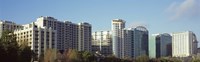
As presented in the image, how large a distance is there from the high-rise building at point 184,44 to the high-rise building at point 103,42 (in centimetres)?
2581

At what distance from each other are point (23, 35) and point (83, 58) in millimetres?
12257

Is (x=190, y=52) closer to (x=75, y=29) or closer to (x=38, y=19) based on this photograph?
(x=75, y=29)

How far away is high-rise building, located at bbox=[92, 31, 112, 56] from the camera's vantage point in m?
79.3

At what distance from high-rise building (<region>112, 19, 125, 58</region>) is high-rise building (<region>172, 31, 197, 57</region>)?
25678 mm

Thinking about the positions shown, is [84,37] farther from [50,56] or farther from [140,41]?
[50,56]

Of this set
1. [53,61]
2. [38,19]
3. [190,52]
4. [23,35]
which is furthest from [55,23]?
[190,52]

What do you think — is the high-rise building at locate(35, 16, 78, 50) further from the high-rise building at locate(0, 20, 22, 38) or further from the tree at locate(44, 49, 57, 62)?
the tree at locate(44, 49, 57, 62)

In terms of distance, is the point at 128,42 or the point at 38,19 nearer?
the point at 38,19

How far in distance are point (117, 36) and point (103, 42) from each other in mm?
3472

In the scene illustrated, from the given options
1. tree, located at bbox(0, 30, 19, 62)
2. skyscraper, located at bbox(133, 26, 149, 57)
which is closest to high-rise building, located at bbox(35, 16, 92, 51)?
skyscraper, located at bbox(133, 26, 149, 57)

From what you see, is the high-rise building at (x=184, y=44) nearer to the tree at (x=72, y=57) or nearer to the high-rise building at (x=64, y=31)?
the high-rise building at (x=64, y=31)

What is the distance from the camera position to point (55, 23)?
64875 mm

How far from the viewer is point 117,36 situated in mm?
80938

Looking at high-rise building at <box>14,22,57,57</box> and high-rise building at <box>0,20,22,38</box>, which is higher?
high-rise building at <box>0,20,22,38</box>
